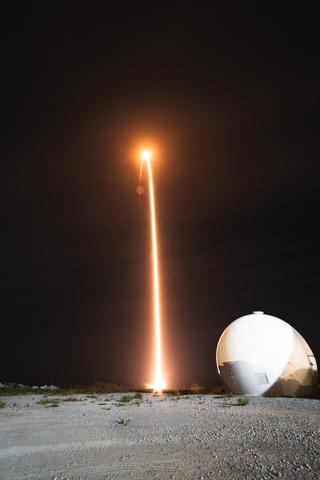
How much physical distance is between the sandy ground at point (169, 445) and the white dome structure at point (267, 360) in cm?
383

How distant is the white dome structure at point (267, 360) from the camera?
1365 centimetres

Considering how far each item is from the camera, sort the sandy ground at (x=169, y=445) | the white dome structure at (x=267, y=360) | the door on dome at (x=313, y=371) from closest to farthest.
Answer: the sandy ground at (x=169, y=445) → the white dome structure at (x=267, y=360) → the door on dome at (x=313, y=371)

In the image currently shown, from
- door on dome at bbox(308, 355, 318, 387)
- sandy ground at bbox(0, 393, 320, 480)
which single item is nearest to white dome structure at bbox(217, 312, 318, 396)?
door on dome at bbox(308, 355, 318, 387)

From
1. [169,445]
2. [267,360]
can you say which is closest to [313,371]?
[267,360]

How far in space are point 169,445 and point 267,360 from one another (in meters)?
9.07

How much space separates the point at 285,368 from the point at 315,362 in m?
2.24

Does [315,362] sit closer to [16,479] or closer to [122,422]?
[122,422]

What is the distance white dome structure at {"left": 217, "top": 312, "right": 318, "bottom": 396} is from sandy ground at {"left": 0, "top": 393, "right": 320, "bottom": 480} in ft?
12.6

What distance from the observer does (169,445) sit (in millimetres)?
6012

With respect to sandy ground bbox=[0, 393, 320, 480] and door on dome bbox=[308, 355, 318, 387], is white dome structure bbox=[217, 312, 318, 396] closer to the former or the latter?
door on dome bbox=[308, 355, 318, 387]

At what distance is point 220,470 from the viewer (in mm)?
4578

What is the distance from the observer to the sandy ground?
4.62 metres

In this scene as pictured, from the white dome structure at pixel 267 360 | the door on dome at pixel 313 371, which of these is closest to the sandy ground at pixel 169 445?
the white dome structure at pixel 267 360

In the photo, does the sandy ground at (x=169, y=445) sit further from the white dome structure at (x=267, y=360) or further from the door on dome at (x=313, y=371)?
the door on dome at (x=313, y=371)
